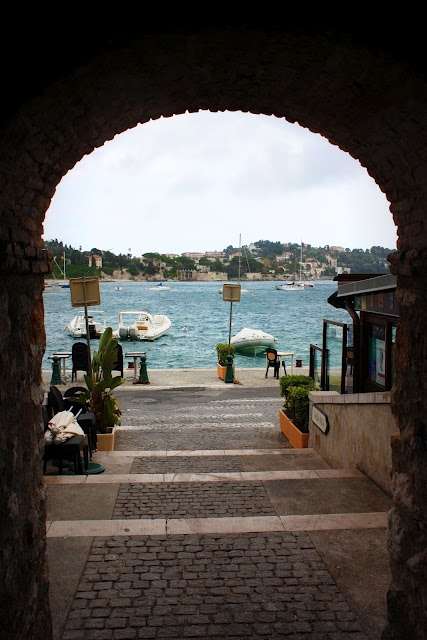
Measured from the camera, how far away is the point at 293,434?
1115 cm

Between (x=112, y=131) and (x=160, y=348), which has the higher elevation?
(x=112, y=131)

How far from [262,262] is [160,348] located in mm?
149467

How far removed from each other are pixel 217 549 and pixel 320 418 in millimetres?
4623

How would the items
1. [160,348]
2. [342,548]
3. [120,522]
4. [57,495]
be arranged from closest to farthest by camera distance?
1. [342,548]
2. [120,522]
3. [57,495]
4. [160,348]

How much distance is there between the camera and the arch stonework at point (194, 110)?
342 centimetres

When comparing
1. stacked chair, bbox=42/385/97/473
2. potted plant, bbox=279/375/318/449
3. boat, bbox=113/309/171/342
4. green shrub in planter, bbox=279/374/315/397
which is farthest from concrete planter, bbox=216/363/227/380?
boat, bbox=113/309/171/342

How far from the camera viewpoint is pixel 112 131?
4547 millimetres

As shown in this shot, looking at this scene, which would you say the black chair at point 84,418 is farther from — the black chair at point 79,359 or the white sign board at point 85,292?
the black chair at point 79,359

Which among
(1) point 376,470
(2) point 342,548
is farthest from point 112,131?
(1) point 376,470

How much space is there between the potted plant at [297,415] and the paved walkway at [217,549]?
127 centimetres

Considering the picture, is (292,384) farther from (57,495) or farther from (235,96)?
(235,96)

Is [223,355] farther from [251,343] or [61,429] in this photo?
[251,343]

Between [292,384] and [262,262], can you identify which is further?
[262,262]

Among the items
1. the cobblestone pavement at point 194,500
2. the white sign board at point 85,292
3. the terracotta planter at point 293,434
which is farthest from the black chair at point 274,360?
the cobblestone pavement at point 194,500
